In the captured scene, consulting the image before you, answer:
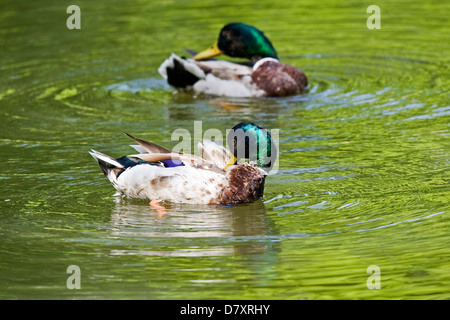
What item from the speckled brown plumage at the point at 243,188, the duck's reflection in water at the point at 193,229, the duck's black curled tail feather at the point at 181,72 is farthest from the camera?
the duck's black curled tail feather at the point at 181,72

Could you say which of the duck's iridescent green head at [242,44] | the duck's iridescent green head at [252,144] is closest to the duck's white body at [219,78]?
the duck's iridescent green head at [242,44]

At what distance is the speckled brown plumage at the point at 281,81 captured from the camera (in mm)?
13945

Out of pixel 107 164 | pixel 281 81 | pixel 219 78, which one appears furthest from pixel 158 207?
pixel 219 78

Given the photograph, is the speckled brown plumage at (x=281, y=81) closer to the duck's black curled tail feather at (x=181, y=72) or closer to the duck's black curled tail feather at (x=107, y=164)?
the duck's black curled tail feather at (x=181, y=72)

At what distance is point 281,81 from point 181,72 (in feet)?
4.94

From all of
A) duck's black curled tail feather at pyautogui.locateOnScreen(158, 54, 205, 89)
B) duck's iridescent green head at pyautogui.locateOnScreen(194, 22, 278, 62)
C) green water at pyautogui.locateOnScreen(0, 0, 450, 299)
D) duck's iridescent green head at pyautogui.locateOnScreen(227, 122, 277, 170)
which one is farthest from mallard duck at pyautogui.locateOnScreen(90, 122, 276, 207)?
duck's iridescent green head at pyautogui.locateOnScreen(194, 22, 278, 62)

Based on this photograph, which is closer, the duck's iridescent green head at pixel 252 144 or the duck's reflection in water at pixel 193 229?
the duck's reflection in water at pixel 193 229

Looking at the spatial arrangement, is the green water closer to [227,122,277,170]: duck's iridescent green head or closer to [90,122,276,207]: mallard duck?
[90,122,276,207]: mallard duck

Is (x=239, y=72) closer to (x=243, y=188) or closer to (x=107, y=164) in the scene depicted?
(x=107, y=164)

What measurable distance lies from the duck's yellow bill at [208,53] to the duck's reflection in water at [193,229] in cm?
609

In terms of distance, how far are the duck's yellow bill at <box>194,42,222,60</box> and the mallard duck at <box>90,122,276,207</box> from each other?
5.84 metres

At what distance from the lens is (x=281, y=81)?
45.8 feet

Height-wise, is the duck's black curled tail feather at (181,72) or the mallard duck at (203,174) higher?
the duck's black curled tail feather at (181,72)

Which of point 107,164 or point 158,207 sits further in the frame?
point 107,164
